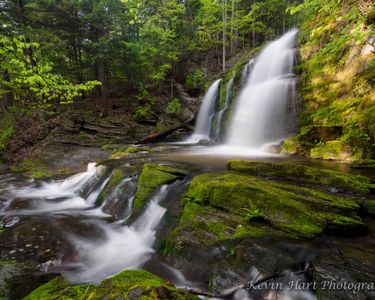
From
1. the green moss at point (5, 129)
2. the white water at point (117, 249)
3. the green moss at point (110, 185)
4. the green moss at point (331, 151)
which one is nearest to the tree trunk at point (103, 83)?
the green moss at point (5, 129)

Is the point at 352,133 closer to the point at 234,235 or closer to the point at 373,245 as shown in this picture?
the point at 373,245

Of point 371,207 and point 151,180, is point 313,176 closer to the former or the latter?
point 371,207

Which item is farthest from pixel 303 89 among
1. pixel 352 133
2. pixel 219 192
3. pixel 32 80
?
pixel 32 80

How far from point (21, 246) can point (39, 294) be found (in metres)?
1.91

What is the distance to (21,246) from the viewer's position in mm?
4039

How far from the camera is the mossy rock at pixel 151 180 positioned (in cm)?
513

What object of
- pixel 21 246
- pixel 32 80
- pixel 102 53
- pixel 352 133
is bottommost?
pixel 21 246

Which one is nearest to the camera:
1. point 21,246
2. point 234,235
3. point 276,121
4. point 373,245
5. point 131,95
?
point 373,245

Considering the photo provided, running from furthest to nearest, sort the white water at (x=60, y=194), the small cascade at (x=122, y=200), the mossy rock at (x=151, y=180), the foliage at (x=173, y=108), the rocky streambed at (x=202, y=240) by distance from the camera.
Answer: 1. the foliage at (x=173, y=108)
2. the white water at (x=60, y=194)
3. the small cascade at (x=122, y=200)
4. the mossy rock at (x=151, y=180)
5. the rocky streambed at (x=202, y=240)

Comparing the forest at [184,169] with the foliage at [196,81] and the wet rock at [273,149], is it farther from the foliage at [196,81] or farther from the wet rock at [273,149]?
the foliage at [196,81]

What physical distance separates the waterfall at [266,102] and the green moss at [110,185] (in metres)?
6.45

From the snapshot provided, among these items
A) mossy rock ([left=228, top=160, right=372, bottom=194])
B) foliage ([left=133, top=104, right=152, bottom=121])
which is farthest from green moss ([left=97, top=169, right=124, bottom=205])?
foliage ([left=133, top=104, right=152, bottom=121])

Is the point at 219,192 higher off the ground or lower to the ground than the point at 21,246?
higher

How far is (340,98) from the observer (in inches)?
315
